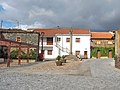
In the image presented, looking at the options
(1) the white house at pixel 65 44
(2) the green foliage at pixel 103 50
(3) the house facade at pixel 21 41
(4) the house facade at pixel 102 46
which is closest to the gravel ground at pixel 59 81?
(3) the house facade at pixel 21 41

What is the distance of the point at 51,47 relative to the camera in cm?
6475

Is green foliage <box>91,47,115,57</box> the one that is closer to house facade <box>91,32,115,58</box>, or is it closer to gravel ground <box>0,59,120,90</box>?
house facade <box>91,32,115,58</box>

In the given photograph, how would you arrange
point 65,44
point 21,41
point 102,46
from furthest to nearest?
point 102,46
point 65,44
point 21,41

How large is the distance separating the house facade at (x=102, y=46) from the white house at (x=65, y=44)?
2.89 m

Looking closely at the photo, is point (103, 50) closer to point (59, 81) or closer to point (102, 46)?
point (102, 46)

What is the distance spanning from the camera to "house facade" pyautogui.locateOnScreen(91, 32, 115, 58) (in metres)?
66.3

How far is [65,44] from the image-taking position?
65.1 metres

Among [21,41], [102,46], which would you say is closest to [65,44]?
[102,46]

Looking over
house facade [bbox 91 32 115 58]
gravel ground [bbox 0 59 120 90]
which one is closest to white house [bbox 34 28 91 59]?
house facade [bbox 91 32 115 58]

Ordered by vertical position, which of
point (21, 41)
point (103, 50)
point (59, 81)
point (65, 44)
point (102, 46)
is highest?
point (65, 44)

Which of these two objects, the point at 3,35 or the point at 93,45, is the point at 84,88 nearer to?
the point at 3,35

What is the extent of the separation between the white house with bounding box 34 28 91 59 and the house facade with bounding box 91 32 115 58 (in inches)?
114

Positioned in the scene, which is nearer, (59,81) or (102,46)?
(59,81)

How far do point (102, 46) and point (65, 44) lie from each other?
357 inches
